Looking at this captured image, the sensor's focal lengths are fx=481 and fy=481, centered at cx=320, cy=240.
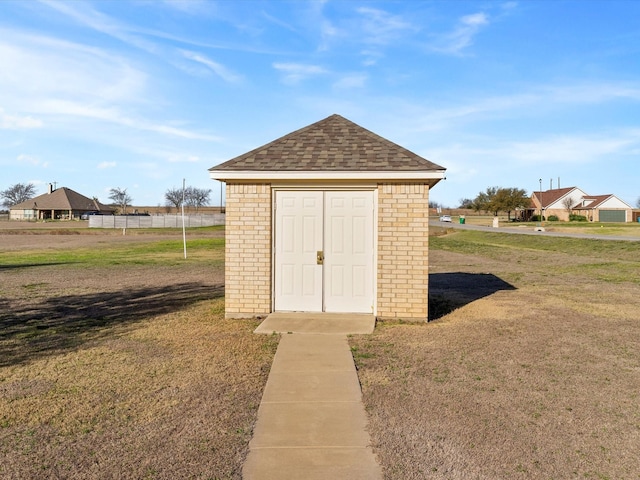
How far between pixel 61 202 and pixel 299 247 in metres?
99.0

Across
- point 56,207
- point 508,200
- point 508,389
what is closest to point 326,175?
point 508,389

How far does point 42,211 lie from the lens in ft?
313

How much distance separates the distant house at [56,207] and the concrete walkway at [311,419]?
326ft

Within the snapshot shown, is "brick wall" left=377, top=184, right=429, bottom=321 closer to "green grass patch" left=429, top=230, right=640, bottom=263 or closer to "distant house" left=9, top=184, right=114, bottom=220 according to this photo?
"green grass patch" left=429, top=230, right=640, bottom=263

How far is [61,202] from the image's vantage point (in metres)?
94.8

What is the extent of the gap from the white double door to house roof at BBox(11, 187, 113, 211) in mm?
96494

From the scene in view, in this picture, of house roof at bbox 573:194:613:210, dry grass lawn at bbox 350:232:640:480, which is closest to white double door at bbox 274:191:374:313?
dry grass lawn at bbox 350:232:640:480

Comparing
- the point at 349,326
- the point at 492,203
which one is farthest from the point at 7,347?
the point at 492,203

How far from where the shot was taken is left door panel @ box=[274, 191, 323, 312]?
997cm

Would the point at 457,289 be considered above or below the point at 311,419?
below

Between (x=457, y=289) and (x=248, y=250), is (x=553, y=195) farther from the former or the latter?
(x=248, y=250)

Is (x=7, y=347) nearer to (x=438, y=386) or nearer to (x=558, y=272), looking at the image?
(x=438, y=386)

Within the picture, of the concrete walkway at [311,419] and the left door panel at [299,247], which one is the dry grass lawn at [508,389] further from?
the left door panel at [299,247]

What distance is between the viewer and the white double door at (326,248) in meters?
9.93
